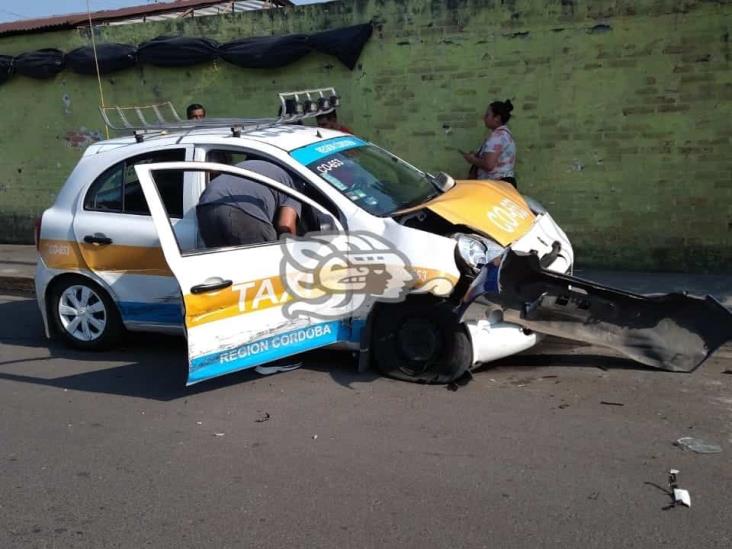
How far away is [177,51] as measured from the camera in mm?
9914

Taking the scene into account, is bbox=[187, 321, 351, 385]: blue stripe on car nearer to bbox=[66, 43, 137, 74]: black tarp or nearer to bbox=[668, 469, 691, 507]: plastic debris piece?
bbox=[668, 469, 691, 507]: plastic debris piece

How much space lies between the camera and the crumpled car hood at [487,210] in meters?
5.16

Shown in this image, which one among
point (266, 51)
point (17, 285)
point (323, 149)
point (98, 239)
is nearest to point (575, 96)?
point (323, 149)

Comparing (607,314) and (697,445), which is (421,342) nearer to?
(607,314)

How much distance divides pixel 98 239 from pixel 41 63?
603 centimetres

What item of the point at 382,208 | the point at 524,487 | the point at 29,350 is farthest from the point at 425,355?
the point at 29,350

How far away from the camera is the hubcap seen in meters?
6.21

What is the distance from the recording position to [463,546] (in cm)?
327

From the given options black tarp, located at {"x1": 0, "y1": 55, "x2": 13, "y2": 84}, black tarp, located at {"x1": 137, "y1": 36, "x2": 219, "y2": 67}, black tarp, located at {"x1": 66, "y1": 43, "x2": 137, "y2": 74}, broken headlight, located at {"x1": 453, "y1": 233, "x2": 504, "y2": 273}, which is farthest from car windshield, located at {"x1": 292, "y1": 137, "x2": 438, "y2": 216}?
black tarp, located at {"x1": 0, "y1": 55, "x2": 13, "y2": 84}

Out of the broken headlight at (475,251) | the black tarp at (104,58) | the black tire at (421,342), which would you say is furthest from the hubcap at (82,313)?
the black tarp at (104,58)

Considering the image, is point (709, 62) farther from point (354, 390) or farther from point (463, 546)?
point (463, 546)

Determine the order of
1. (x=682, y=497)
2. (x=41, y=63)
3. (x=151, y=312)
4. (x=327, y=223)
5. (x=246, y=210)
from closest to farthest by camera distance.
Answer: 1. (x=682, y=497)
2. (x=327, y=223)
3. (x=246, y=210)
4. (x=151, y=312)
5. (x=41, y=63)

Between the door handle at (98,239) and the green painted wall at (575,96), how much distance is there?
13.6 ft

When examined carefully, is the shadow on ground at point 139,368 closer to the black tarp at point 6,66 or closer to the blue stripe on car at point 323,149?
the blue stripe on car at point 323,149
